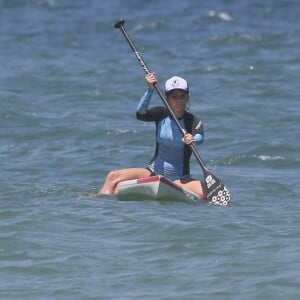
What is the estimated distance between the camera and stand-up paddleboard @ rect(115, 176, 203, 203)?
1221 cm

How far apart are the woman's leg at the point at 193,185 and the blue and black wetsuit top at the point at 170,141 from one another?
0.21 meters

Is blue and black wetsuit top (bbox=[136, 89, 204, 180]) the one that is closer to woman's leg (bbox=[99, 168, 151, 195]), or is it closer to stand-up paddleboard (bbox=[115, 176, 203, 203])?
woman's leg (bbox=[99, 168, 151, 195])

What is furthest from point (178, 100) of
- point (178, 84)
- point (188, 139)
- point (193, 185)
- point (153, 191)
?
point (153, 191)

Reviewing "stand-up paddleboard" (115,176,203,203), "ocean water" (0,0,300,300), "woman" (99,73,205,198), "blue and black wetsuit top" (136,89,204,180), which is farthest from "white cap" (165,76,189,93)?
"ocean water" (0,0,300,300)

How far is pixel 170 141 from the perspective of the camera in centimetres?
1281

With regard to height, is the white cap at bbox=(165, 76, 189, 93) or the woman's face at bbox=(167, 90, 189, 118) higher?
the white cap at bbox=(165, 76, 189, 93)

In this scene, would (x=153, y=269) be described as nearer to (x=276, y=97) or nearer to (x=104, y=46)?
(x=276, y=97)

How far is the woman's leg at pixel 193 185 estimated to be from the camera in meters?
12.5

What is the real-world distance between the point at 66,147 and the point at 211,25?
48.9 feet

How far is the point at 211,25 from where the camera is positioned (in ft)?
102

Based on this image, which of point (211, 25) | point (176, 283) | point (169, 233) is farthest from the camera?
point (211, 25)

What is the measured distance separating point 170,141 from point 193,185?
58 cm

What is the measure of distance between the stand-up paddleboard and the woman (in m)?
0.16

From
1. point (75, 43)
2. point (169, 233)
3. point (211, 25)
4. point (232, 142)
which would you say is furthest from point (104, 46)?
point (169, 233)
